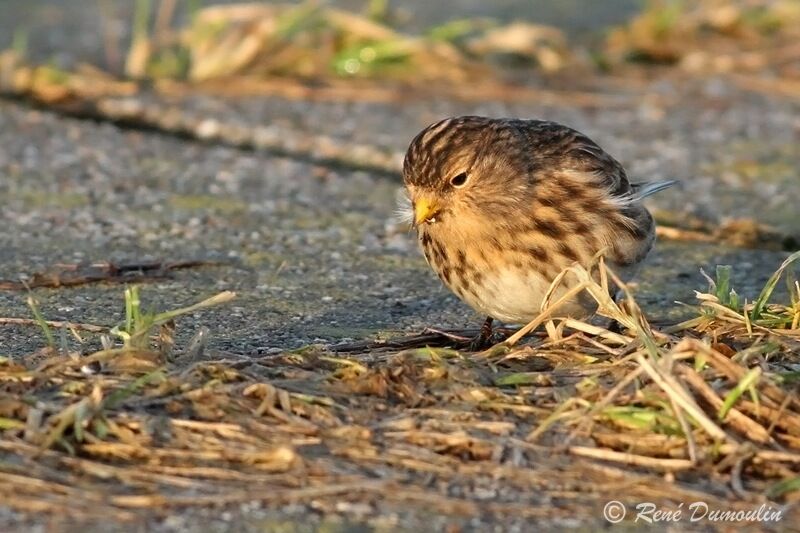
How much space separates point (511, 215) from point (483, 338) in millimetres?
386

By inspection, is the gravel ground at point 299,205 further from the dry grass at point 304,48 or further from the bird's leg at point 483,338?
the dry grass at point 304,48

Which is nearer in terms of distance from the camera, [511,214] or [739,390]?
[739,390]

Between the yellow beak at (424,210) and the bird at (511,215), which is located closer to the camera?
the bird at (511,215)

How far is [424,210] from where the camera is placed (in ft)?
14.7

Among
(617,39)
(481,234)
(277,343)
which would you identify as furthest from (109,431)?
(617,39)

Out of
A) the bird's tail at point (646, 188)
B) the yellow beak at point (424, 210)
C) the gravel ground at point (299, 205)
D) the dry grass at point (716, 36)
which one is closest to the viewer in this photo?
the yellow beak at point (424, 210)

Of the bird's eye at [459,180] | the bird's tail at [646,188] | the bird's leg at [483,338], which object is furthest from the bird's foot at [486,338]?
the bird's tail at [646,188]

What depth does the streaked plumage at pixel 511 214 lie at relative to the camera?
4336mm

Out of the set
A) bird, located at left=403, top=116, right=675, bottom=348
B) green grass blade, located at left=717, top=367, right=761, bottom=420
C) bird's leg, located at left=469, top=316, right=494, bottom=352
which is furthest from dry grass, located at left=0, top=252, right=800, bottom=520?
bird, located at left=403, top=116, right=675, bottom=348

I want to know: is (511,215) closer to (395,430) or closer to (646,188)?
(646,188)

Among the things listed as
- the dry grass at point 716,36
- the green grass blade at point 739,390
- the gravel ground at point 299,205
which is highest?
the dry grass at point 716,36

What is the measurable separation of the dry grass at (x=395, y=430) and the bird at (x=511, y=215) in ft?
1.87

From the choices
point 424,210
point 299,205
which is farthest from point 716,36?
point 424,210

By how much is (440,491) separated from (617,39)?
5641mm
